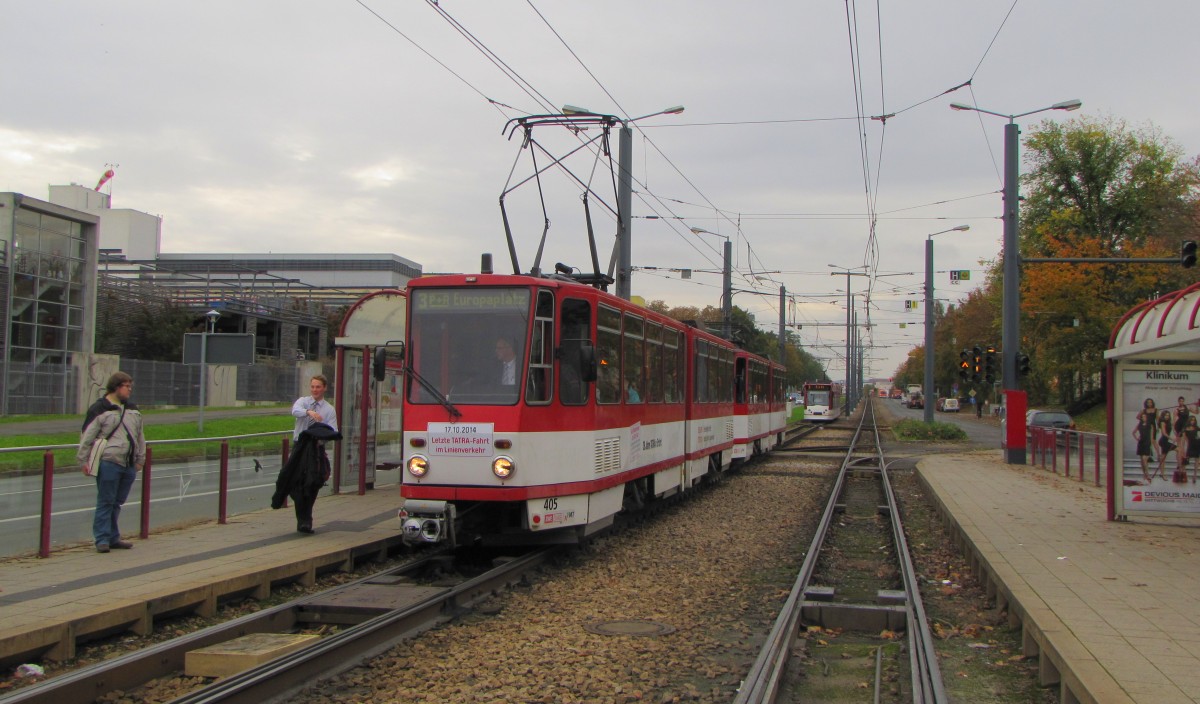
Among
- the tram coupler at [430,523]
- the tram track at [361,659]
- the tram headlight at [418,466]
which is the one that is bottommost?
the tram track at [361,659]

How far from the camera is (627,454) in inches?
466

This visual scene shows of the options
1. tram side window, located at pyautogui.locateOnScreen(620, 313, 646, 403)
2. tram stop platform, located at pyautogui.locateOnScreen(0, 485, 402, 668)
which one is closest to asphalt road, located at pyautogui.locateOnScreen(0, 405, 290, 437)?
tram stop platform, located at pyautogui.locateOnScreen(0, 485, 402, 668)

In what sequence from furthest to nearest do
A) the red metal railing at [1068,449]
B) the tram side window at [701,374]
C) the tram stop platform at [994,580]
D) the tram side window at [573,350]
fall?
1. the red metal railing at [1068,449]
2. the tram side window at [701,374]
3. the tram side window at [573,350]
4. the tram stop platform at [994,580]

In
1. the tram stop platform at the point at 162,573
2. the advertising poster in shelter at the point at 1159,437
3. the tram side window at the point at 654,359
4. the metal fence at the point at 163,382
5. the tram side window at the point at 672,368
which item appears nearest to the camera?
the tram stop platform at the point at 162,573

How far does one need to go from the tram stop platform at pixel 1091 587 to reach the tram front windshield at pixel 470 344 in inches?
188

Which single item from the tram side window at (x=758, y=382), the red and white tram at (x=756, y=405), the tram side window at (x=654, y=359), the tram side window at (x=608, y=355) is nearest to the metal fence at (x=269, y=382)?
the red and white tram at (x=756, y=405)

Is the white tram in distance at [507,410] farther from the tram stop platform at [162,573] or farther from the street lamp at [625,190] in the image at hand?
the street lamp at [625,190]

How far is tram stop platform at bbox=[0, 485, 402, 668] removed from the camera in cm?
652

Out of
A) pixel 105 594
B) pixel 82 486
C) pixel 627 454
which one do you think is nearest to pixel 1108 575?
pixel 627 454

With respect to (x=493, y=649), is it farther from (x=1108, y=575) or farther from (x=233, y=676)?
(x=1108, y=575)

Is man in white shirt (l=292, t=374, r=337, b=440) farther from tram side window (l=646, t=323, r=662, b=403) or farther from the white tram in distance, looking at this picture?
tram side window (l=646, t=323, r=662, b=403)

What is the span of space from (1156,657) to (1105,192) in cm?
5670

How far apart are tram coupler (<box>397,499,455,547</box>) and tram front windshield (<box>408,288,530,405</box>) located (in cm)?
102

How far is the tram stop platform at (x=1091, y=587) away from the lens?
5805mm
